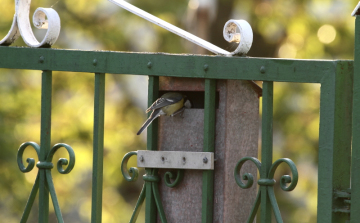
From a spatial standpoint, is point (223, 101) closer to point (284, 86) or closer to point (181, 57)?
point (181, 57)

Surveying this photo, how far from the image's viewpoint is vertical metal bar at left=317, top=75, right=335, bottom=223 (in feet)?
6.57

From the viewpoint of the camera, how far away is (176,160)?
2.32 meters

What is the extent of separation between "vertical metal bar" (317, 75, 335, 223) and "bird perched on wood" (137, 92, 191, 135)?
2.12ft

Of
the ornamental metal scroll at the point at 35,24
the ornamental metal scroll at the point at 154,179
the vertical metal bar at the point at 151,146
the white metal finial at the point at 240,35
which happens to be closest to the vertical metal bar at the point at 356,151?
the white metal finial at the point at 240,35

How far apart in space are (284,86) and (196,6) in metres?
2.57

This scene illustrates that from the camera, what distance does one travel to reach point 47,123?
8.23ft

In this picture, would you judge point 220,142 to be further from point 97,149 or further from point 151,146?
point 97,149

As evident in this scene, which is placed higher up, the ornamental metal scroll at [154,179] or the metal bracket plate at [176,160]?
the metal bracket plate at [176,160]

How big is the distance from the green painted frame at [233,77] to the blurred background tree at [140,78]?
6.62 meters

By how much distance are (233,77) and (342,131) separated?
0.47 meters

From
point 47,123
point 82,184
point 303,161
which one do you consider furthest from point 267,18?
point 47,123

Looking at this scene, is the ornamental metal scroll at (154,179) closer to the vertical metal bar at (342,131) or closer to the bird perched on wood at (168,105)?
the bird perched on wood at (168,105)

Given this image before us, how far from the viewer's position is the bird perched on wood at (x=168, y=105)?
2340mm

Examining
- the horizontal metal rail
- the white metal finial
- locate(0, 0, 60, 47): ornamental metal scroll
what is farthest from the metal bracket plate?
locate(0, 0, 60, 47): ornamental metal scroll
